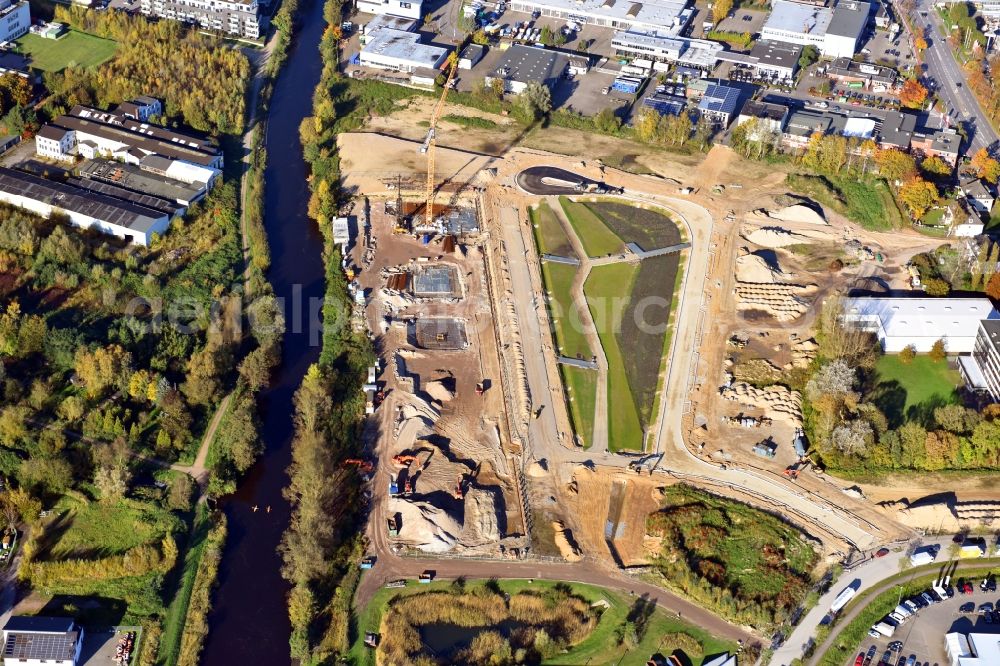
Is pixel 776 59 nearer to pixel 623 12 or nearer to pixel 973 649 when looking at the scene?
pixel 623 12

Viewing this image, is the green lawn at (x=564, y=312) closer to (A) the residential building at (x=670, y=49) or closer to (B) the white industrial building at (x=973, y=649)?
(B) the white industrial building at (x=973, y=649)

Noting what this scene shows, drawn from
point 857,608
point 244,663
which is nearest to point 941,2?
point 857,608

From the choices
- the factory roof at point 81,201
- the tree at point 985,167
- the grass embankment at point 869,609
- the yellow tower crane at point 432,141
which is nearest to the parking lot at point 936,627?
the grass embankment at point 869,609

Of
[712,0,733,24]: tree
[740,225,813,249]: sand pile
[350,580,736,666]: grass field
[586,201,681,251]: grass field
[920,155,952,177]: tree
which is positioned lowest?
[350,580,736,666]: grass field

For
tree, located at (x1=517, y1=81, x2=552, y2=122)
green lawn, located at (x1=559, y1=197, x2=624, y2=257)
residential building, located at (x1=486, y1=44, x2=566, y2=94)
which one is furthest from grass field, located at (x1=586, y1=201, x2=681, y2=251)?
residential building, located at (x1=486, y1=44, x2=566, y2=94)

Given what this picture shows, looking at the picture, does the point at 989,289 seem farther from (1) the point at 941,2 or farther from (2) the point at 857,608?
(1) the point at 941,2

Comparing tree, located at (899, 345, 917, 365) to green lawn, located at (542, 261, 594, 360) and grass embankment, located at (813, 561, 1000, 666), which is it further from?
green lawn, located at (542, 261, 594, 360)
